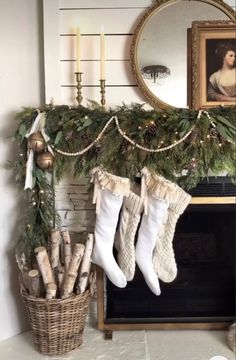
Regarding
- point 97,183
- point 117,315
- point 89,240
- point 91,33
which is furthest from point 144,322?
point 91,33

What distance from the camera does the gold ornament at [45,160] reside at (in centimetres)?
152

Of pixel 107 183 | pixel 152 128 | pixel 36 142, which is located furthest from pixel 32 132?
pixel 152 128

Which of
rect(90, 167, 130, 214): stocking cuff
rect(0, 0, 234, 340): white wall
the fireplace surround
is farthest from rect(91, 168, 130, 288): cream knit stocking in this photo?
rect(0, 0, 234, 340): white wall

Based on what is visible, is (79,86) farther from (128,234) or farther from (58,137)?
(128,234)

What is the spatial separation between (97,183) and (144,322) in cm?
58

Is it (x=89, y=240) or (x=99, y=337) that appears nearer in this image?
(x=89, y=240)

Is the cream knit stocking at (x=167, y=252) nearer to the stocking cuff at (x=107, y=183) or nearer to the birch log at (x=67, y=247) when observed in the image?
the stocking cuff at (x=107, y=183)

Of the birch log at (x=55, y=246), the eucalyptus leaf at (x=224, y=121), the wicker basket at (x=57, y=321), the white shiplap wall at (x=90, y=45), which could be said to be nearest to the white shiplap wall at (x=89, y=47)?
the white shiplap wall at (x=90, y=45)

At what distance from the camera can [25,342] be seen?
1609 millimetres

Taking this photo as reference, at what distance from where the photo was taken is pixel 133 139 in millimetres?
1512

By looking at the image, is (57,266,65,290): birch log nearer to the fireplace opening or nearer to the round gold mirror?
the fireplace opening

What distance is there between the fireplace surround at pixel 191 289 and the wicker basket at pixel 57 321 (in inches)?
5.7

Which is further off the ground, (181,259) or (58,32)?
(58,32)

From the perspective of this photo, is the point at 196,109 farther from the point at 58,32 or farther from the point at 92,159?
the point at 58,32
